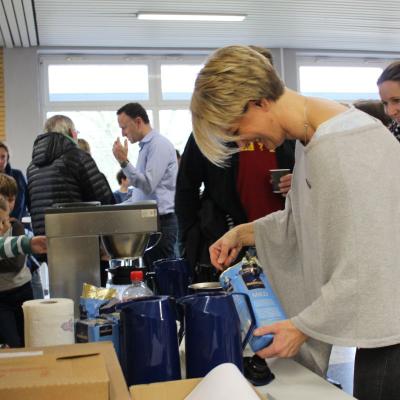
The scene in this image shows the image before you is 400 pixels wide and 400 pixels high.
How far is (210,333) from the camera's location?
48.7 inches

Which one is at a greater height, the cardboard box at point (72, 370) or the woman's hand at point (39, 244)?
the woman's hand at point (39, 244)

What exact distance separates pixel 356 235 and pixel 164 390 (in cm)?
50

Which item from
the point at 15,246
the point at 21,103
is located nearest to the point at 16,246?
Result: the point at 15,246

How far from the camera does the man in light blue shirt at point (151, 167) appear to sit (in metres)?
4.32

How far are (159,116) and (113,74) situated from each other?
0.94 m

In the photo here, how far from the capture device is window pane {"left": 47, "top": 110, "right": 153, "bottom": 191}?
9.15 meters

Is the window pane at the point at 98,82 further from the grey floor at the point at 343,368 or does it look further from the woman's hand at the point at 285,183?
the woman's hand at the point at 285,183

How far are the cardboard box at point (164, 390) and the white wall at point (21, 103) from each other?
25.5 feet

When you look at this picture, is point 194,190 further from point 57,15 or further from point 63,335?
point 57,15


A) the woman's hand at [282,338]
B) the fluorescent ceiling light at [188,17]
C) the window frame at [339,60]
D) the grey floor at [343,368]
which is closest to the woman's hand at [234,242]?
the woman's hand at [282,338]

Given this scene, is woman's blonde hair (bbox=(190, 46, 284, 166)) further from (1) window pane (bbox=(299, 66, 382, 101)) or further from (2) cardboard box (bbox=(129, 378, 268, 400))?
(1) window pane (bbox=(299, 66, 382, 101))

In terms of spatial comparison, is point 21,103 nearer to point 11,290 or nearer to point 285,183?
point 11,290

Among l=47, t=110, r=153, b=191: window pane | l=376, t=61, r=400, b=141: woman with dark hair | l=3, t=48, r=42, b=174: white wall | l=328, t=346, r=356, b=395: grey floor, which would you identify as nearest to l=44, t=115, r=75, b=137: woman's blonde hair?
l=376, t=61, r=400, b=141: woman with dark hair

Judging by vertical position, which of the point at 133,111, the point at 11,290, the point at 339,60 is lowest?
the point at 11,290
